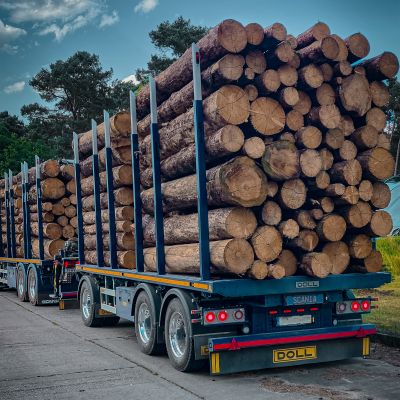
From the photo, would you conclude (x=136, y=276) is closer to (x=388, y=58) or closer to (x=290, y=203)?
(x=290, y=203)

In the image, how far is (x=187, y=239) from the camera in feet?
27.6

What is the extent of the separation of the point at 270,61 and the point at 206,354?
3722 mm

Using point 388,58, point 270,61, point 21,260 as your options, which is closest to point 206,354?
point 270,61

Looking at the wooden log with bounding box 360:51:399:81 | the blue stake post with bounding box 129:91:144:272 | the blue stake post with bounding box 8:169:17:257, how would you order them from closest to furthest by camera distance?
the wooden log with bounding box 360:51:399:81, the blue stake post with bounding box 129:91:144:272, the blue stake post with bounding box 8:169:17:257

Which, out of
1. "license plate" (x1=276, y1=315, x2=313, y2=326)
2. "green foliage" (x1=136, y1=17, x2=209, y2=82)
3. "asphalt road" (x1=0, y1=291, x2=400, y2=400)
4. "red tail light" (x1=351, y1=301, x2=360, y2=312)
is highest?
"green foliage" (x1=136, y1=17, x2=209, y2=82)

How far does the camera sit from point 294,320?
7891mm

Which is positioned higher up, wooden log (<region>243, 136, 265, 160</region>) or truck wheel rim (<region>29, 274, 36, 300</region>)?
wooden log (<region>243, 136, 265, 160</region>)

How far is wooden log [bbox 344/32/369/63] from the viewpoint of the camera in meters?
8.30

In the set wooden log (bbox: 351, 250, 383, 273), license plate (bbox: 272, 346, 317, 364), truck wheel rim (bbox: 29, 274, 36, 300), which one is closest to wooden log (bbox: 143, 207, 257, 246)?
license plate (bbox: 272, 346, 317, 364)

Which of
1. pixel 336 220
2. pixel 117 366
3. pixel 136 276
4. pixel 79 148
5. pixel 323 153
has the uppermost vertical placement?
pixel 79 148

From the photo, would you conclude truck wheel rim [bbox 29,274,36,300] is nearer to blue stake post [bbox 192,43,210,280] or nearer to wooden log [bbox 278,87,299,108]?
blue stake post [bbox 192,43,210,280]

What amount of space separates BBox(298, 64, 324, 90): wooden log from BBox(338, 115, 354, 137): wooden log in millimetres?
610

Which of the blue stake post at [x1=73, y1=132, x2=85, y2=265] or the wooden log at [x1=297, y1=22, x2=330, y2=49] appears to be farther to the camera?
the blue stake post at [x1=73, y1=132, x2=85, y2=265]

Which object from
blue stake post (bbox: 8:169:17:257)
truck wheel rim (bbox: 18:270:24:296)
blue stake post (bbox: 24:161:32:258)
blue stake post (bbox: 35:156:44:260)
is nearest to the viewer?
blue stake post (bbox: 35:156:44:260)
